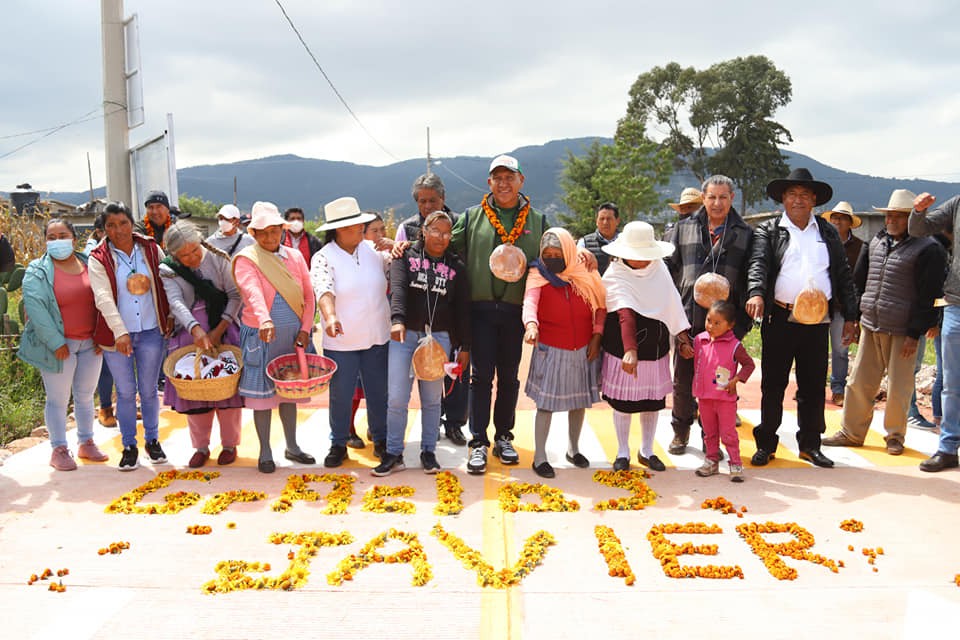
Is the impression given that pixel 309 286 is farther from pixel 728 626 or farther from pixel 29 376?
→ pixel 29 376

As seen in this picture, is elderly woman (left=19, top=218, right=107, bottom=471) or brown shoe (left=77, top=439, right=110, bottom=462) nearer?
elderly woman (left=19, top=218, right=107, bottom=471)

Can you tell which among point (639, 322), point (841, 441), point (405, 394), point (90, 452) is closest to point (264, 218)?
point (405, 394)

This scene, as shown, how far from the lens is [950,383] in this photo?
5.16 metres

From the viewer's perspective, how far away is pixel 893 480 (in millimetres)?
4914

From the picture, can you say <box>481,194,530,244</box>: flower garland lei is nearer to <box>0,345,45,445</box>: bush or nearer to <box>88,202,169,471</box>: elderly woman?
<box>88,202,169,471</box>: elderly woman

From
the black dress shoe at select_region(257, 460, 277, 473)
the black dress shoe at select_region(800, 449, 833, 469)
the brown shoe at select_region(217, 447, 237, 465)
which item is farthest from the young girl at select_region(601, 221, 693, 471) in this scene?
the brown shoe at select_region(217, 447, 237, 465)

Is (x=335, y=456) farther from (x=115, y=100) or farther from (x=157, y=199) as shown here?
(x=115, y=100)

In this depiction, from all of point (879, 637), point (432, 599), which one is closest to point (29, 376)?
point (432, 599)

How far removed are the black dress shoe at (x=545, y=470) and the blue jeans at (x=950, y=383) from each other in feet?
10.1

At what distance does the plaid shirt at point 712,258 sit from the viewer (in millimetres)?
5199

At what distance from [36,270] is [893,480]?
6.60 meters

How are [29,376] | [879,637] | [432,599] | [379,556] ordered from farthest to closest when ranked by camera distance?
1. [29,376]
2. [379,556]
3. [432,599]
4. [879,637]

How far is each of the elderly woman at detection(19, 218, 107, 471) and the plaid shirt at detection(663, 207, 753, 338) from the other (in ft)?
15.4

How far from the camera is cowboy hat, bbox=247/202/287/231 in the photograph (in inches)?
185
